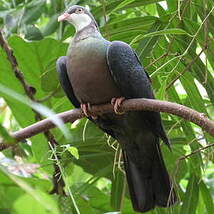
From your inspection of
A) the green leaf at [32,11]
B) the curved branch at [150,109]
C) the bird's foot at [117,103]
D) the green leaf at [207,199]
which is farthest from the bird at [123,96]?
the green leaf at [32,11]

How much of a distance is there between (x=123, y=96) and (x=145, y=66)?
28 centimetres

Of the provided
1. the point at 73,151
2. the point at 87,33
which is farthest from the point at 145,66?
A: the point at 73,151

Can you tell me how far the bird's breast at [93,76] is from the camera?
5.65 ft

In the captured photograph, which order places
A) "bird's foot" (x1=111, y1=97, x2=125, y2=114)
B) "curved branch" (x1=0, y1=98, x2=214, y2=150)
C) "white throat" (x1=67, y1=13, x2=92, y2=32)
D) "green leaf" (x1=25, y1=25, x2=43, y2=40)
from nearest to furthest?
"curved branch" (x1=0, y1=98, x2=214, y2=150)
"bird's foot" (x1=111, y1=97, x2=125, y2=114)
"white throat" (x1=67, y1=13, x2=92, y2=32)
"green leaf" (x1=25, y1=25, x2=43, y2=40)

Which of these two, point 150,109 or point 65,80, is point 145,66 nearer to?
point 65,80

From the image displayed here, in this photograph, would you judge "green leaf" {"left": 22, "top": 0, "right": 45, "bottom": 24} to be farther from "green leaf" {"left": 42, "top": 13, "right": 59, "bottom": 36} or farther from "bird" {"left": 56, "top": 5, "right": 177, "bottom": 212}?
"bird" {"left": 56, "top": 5, "right": 177, "bottom": 212}

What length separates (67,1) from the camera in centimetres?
223

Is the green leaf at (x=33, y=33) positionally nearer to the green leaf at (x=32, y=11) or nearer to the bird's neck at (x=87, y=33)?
the green leaf at (x=32, y=11)

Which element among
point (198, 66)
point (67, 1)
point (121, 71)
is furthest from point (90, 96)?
point (67, 1)

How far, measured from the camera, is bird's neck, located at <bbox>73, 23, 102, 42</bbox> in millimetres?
1854

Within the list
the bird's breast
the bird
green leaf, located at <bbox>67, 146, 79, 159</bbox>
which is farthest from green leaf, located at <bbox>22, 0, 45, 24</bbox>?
green leaf, located at <bbox>67, 146, 79, 159</bbox>

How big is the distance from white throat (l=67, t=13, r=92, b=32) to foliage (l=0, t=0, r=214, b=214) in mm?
74

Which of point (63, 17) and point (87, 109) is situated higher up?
point (63, 17)

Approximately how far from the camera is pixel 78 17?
1.97 meters
